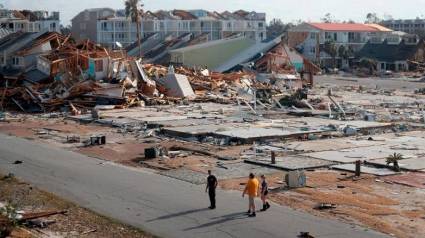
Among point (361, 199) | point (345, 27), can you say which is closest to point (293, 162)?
point (361, 199)

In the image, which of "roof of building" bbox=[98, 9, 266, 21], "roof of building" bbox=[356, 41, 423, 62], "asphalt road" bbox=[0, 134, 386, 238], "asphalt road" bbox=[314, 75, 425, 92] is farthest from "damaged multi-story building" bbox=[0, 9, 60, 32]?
"asphalt road" bbox=[0, 134, 386, 238]

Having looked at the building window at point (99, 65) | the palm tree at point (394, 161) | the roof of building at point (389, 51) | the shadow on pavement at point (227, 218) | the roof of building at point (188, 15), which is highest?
the roof of building at point (188, 15)

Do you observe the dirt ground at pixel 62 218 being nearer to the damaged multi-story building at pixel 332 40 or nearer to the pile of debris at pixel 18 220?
the pile of debris at pixel 18 220

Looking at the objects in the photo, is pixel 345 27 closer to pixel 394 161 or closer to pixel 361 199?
pixel 394 161

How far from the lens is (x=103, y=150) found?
31.4 m

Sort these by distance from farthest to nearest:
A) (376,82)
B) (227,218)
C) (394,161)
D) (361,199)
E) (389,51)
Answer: (389,51)
(376,82)
(394,161)
(361,199)
(227,218)

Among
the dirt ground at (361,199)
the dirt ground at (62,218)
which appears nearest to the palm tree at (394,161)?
the dirt ground at (361,199)

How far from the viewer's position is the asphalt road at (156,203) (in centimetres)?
1756

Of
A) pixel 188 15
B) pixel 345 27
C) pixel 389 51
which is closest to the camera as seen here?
pixel 389 51

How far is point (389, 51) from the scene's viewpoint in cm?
9938

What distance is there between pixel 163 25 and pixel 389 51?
1523 inches

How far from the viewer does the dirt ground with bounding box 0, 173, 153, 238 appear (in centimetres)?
1736

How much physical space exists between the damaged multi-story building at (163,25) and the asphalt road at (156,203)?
89.1 metres

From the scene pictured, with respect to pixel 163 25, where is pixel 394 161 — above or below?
below
